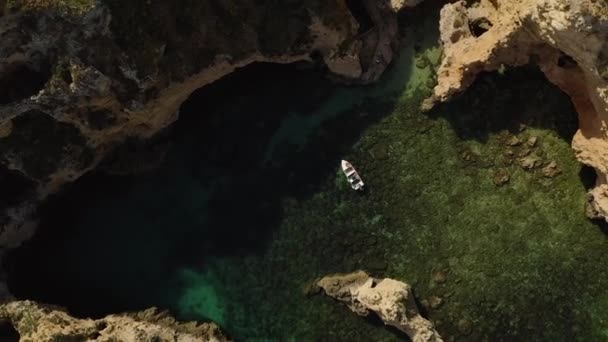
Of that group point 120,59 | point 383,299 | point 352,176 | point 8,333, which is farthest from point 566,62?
point 8,333

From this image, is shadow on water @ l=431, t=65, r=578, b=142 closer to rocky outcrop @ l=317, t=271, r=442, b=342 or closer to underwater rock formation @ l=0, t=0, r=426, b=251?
underwater rock formation @ l=0, t=0, r=426, b=251

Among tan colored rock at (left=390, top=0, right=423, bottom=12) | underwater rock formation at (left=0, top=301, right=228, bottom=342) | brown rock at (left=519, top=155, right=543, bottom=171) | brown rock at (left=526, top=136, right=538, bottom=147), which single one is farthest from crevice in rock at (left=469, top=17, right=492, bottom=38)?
underwater rock formation at (left=0, top=301, right=228, bottom=342)

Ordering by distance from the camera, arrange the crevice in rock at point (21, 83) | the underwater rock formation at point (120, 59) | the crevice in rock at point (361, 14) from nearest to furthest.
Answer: the underwater rock formation at point (120, 59) < the crevice in rock at point (21, 83) < the crevice in rock at point (361, 14)

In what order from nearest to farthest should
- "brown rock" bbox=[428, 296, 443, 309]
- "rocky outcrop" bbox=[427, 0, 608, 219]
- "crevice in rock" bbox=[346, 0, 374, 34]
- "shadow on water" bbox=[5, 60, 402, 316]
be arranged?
"rocky outcrop" bbox=[427, 0, 608, 219]
"brown rock" bbox=[428, 296, 443, 309]
"crevice in rock" bbox=[346, 0, 374, 34]
"shadow on water" bbox=[5, 60, 402, 316]

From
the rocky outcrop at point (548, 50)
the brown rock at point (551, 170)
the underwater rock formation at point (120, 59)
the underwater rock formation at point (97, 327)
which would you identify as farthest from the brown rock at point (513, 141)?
the underwater rock formation at point (97, 327)

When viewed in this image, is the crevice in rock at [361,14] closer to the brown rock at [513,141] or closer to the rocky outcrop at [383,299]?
the brown rock at [513,141]

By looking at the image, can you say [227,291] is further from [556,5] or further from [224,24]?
[556,5]

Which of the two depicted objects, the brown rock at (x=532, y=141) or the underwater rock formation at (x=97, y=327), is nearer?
the underwater rock formation at (x=97, y=327)
